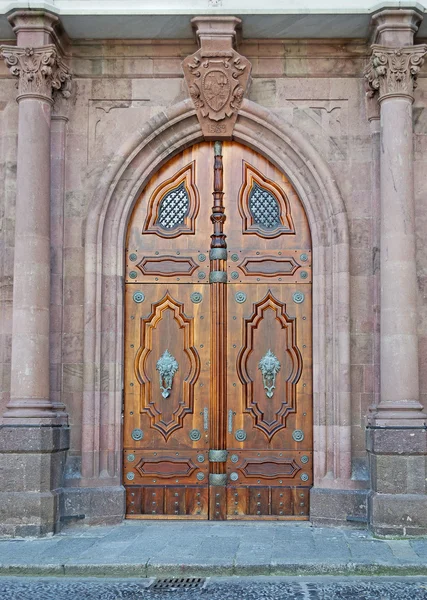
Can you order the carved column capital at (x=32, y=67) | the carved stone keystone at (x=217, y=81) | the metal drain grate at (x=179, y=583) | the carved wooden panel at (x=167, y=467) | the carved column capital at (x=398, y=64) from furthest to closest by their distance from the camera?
the carved wooden panel at (x=167, y=467) → the carved stone keystone at (x=217, y=81) → the carved column capital at (x=32, y=67) → the carved column capital at (x=398, y=64) → the metal drain grate at (x=179, y=583)

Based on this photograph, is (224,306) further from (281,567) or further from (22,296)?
(281,567)

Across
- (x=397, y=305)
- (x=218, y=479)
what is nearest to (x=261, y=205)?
(x=397, y=305)

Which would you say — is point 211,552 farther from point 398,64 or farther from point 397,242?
point 398,64

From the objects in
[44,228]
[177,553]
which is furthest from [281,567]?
[44,228]

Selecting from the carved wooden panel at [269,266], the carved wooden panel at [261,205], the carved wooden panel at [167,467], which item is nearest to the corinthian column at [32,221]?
the carved wooden panel at [167,467]

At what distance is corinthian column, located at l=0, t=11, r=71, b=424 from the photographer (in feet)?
32.6

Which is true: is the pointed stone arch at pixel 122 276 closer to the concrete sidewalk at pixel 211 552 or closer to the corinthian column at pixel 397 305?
the corinthian column at pixel 397 305

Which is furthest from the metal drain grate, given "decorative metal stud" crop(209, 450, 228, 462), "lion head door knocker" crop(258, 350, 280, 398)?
"lion head door knocker" crop(258, 350, 280, 398)

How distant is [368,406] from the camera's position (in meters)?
10.3

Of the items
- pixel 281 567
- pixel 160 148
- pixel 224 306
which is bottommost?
pixel 281 567

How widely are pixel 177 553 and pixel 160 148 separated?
475 cm

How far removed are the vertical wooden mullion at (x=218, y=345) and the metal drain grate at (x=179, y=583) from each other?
2367mm

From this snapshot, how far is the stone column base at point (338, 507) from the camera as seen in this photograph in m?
9.97

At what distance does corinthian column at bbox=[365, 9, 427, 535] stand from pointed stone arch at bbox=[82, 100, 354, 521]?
1.69 feet
